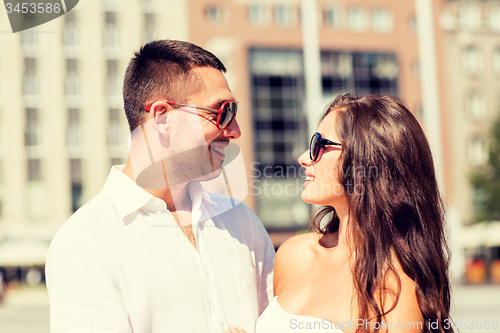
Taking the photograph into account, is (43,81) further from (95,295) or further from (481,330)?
(95,295)

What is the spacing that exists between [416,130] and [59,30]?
35.1m

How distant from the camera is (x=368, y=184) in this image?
9.41 ft

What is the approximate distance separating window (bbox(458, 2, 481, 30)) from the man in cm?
4223

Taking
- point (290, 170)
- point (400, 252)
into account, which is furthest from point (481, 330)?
point (290, 170)

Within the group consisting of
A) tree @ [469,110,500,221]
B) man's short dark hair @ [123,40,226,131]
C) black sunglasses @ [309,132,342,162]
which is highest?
man's short dark hair @ [123,40,226,131]

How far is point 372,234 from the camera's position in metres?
2.82

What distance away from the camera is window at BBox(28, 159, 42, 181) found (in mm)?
32969

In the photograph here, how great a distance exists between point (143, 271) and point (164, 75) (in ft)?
3.42

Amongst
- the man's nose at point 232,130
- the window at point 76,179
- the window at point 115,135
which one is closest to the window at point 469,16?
the window at point 115,135

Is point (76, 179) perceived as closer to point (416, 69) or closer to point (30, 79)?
point (30, 79)

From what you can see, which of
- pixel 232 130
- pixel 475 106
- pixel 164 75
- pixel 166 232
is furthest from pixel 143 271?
pixel 475 106

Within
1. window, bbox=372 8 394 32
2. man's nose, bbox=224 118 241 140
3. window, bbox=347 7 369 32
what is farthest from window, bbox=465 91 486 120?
man's nose, bbox=224 118 241 140

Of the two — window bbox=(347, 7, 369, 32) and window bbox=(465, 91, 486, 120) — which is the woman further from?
window bbox=(465, 91, 486, 120)

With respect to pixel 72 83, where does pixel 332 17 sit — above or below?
above
